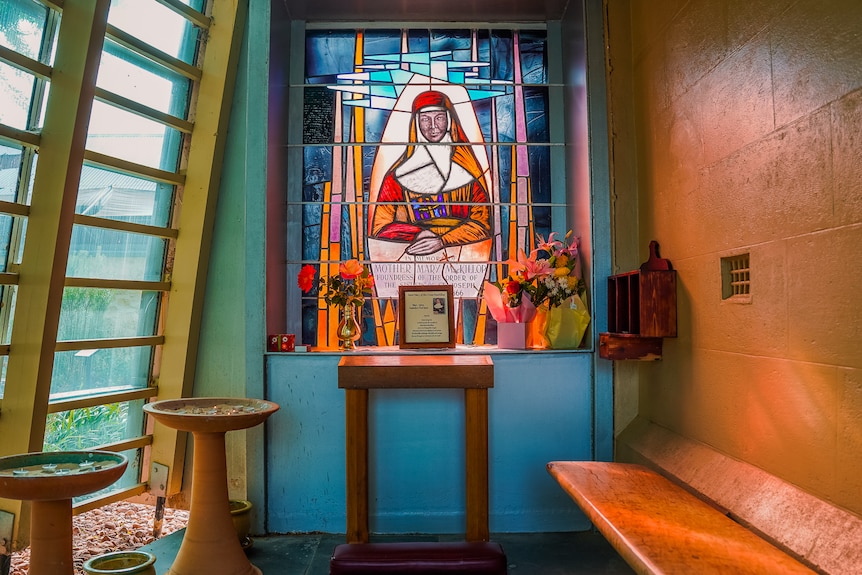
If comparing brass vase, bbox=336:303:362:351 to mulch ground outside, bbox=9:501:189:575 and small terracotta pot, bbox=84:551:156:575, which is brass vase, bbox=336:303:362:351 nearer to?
mulch ground outside, bbox=9:501:189:575

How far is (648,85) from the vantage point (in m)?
3.14

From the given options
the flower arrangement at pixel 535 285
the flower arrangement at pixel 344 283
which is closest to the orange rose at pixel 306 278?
the flower arrangement at pixel 344 283

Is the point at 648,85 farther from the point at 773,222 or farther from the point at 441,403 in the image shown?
the point at 441,403

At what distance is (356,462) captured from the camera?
2918 mm

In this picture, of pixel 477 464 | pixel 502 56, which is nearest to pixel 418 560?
pixel 477 464

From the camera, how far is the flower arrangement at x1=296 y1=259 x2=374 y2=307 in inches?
139

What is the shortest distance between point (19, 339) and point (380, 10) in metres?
2.59

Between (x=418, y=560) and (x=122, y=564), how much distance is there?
1132 millimetres

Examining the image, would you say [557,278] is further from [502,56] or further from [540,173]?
[502,56]

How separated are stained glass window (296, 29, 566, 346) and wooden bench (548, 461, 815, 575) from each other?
62.7 inches

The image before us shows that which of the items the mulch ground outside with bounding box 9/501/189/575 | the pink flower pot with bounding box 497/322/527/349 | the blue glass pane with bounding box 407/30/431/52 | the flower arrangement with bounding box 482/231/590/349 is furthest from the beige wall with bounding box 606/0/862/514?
the mulch ground outside with bounding box 9/501/189/575

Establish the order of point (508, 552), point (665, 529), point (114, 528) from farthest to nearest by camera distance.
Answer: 1. point (114, 528)
2. point (508, 552)
3. point (665, 529)

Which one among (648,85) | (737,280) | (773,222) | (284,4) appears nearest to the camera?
(773,222)

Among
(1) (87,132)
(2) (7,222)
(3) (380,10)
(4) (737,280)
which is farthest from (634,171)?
(2) (7,222)
